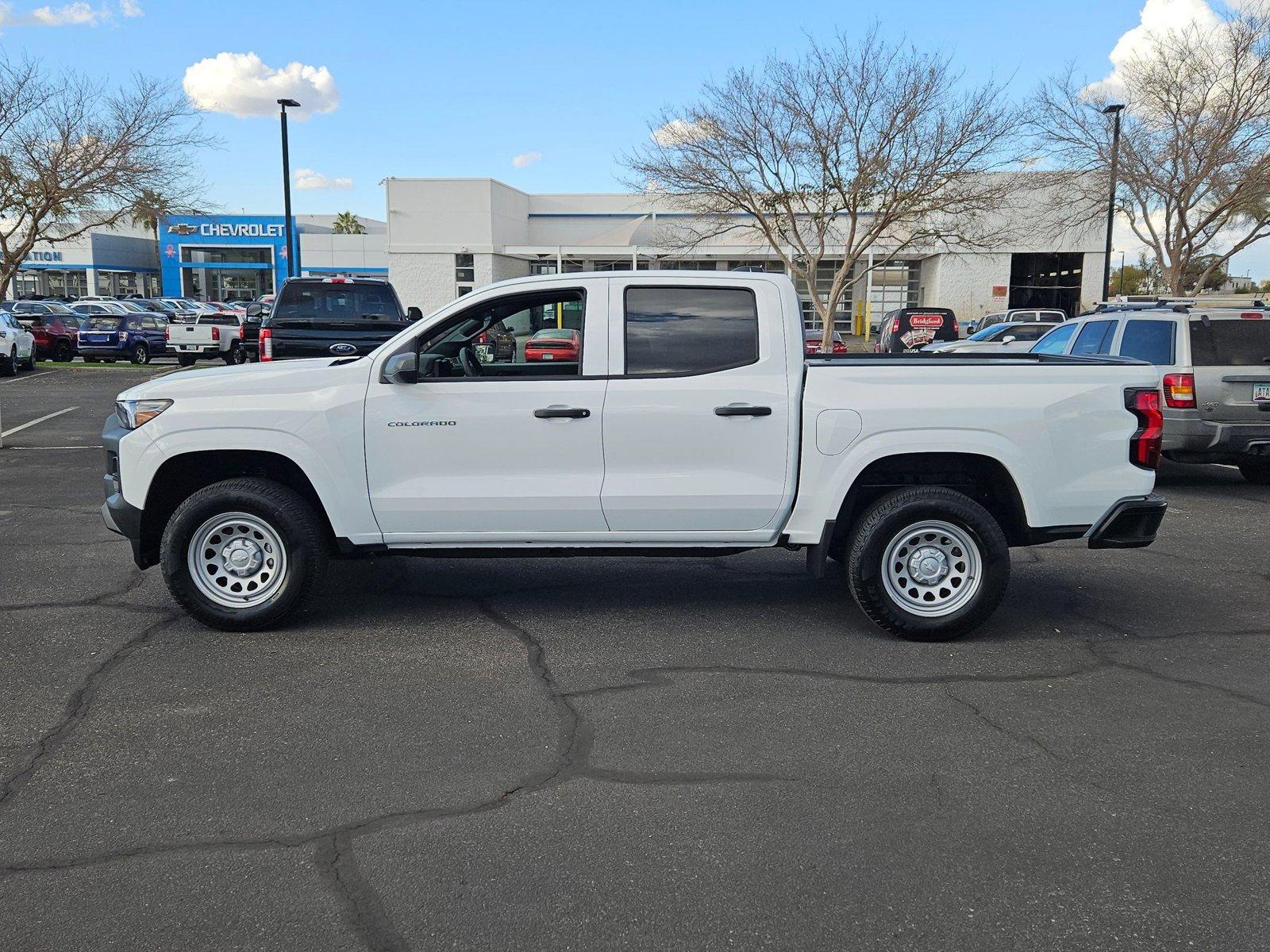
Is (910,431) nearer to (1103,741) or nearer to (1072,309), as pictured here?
(1103,741)

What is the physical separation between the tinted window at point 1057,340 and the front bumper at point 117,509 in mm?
9803

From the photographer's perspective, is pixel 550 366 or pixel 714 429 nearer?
pixel 714 429

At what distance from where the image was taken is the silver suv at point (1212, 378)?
1026 centimetres

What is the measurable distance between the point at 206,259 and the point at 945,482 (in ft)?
260

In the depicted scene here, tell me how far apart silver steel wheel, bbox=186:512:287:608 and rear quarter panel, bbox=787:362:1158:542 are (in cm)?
296

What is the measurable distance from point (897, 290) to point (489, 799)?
142 feet

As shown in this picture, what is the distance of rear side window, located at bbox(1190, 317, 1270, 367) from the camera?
10422 millimetres

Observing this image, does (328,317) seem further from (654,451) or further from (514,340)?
(654,451)

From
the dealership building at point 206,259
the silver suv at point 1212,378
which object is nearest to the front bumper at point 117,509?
the silver suv at point 1212,378

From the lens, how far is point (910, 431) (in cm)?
575

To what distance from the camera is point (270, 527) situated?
5906mm

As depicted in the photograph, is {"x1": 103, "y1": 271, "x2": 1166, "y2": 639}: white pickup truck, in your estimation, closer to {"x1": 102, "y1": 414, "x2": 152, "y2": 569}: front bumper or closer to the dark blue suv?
{"x1": 102, "y1": 414, "x2": 152, "y2": 569}: front bumper

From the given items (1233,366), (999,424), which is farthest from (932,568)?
(1233,366)

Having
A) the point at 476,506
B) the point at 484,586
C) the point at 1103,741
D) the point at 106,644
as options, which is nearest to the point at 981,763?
the point at 1103,741
